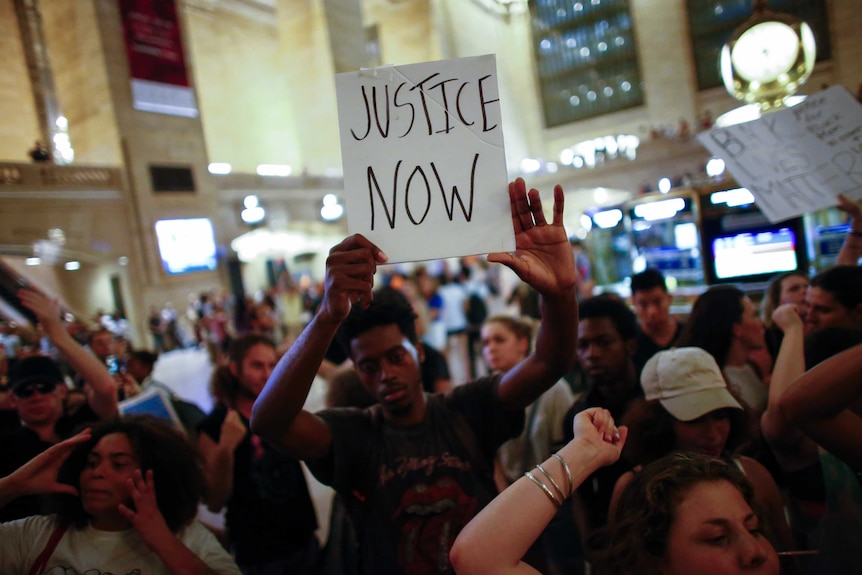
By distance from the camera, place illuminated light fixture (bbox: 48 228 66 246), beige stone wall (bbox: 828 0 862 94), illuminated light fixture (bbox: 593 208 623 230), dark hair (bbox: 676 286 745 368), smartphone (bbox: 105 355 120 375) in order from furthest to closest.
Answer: illuminated light fixture (bbox: 48 228 66 246) → beige stone wall (bbox: 828 0 862 94) → illuminated light fixture (bbox: 593 208 623 230) → smartphone (bbox: 105 355 120 375) → dark hair (bbox: 676 286 745 368)

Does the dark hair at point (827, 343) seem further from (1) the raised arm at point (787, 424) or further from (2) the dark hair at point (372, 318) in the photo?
(2) the dark hair at point (372, 318)

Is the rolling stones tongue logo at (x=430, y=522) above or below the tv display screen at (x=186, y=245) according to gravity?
below

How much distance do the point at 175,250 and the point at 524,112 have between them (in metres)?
16.2

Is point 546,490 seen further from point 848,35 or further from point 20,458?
point 848,35

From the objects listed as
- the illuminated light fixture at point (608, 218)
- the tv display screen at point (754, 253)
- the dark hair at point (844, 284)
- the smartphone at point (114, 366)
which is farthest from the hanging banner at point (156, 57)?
the dark hair at point (844, 284)

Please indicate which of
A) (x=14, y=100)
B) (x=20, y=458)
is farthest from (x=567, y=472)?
(x=14, y=100)

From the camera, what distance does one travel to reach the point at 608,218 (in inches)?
298

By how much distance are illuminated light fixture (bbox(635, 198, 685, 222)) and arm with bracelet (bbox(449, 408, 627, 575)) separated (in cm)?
498

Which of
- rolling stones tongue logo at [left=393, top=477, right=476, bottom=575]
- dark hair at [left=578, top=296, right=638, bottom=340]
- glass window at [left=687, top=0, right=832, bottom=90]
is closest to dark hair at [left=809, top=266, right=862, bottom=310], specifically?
dark hair at [left=578, top=296, right=638, bottom=340]

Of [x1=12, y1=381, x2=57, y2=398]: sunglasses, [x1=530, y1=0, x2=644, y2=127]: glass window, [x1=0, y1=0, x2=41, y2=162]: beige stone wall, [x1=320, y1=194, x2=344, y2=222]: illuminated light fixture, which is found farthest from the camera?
[x1=530, y1=0, x2=644, y2=127]: glass window

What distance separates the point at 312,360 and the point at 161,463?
27.9 inches

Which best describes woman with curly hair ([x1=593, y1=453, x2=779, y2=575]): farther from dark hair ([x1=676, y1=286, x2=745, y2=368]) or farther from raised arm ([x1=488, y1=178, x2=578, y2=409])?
dark hair ([x1=676, y1=286, x2=745, y2=368])

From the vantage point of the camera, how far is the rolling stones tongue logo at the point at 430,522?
158 cm

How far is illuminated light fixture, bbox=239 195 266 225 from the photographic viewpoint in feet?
61.2
